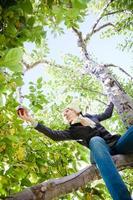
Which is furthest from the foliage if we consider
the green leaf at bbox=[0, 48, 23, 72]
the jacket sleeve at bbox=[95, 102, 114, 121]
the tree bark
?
the tree bark

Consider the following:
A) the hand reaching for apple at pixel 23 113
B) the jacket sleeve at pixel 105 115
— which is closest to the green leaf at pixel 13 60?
the hand reaching for apple at pixel 23 113

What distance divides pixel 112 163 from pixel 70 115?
1.20m

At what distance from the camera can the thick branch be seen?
2.40 metres

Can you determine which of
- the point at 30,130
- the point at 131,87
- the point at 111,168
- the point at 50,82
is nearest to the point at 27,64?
the point at 50,82

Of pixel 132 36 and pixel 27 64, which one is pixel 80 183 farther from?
pixel 27 64

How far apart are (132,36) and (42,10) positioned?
20.7ft

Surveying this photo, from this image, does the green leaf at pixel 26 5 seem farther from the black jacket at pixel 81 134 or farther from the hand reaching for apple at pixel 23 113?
the black jacket at pixel 81 134

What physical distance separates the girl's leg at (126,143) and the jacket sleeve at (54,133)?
2.15 ft

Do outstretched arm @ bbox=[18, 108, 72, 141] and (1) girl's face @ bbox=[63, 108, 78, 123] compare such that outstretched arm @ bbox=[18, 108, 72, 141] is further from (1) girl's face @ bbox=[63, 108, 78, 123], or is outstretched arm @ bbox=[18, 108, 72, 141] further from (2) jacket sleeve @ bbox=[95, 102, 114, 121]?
(2) jacket sleeve @ bbox=[95, 102, 114, 121]

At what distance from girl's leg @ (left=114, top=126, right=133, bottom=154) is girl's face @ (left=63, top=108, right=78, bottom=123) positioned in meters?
0.70

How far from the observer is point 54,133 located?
3.77 meters

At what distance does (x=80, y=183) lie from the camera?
2773 millimetres

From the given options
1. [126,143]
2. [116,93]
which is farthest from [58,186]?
[116,93]

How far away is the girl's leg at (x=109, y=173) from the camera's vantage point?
8.68 feet
